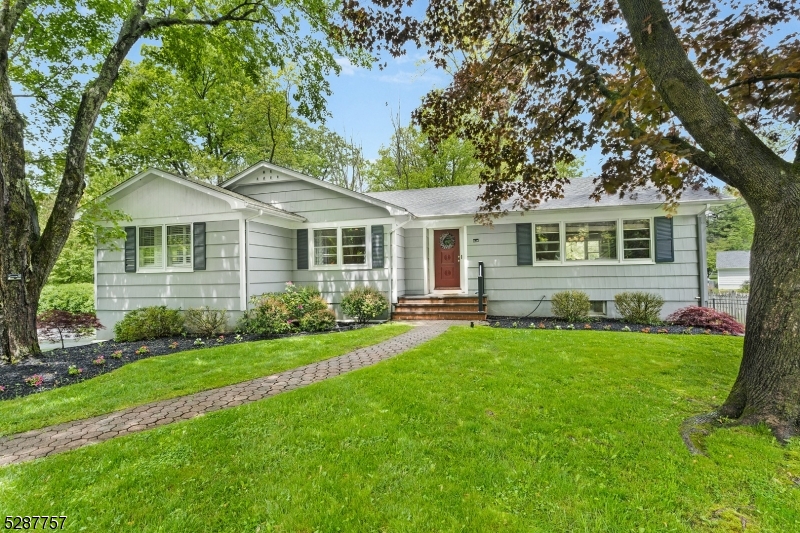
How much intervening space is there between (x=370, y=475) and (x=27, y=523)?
6.71 ft

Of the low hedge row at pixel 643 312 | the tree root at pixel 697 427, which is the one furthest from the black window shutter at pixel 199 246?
the tree root at pixel 697 427

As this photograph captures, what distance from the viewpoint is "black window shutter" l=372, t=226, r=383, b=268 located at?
9.88m

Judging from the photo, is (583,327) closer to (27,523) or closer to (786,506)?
(786,506)

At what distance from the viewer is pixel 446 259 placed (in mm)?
11125

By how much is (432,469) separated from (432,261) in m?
8.76

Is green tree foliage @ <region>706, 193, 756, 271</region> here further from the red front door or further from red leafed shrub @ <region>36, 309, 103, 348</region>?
red leafed shrub @ <region>36, 309, 103, 348</region>

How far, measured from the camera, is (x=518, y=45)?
5.20 m

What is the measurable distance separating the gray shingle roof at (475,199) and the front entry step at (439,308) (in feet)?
8.02

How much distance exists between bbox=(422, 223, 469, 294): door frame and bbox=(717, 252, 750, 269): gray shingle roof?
32666 mm

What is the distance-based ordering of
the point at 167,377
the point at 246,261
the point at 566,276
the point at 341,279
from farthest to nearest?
the point at 341,279, the point at 566,276, the point at 246,261, the point at 167,377

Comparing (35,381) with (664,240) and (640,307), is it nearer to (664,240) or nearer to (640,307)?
(640,307)

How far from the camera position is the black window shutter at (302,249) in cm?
1059

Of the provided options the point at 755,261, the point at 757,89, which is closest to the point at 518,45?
the point at 757,89

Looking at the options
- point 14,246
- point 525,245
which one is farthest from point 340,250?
point 14,246
